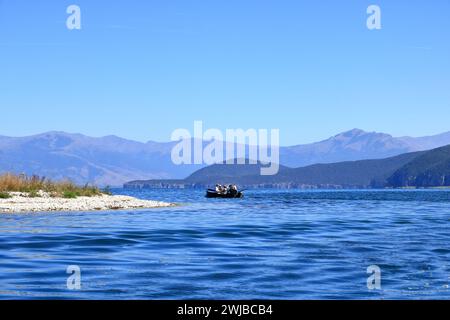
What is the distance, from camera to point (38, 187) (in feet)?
236

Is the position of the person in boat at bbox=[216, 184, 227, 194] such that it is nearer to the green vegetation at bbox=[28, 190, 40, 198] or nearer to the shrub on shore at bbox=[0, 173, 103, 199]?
the shrub on shore at bbox=[0, 173, 103, 199]

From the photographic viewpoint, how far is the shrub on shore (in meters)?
67.9

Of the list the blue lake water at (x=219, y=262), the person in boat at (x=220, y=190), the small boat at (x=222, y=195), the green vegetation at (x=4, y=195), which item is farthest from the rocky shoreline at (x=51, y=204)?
the person in boat at (x=220, y=190)

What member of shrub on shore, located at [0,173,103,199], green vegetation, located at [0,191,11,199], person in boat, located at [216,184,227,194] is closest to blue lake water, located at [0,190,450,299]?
green vegetation, located at [0,191,11,199]

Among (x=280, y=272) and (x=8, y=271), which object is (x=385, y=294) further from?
(x=8, y=271)

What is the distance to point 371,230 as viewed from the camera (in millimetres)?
40781

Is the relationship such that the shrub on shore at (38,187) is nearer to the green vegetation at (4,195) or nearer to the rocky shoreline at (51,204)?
the green vegetation at (4,195)

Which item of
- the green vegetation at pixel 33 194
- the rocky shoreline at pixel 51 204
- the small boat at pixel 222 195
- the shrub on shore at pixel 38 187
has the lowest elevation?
the small boat at pixel 222 195

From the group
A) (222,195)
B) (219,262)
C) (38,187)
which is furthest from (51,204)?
(222,195)

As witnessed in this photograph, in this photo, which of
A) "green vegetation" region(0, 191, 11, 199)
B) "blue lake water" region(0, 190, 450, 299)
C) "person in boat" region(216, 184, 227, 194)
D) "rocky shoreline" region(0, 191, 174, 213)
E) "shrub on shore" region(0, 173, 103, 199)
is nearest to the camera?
"blue lake water" region(0, 190, 450, 299)

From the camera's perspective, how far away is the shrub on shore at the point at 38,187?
67.9m

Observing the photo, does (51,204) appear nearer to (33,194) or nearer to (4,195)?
(4,195)
